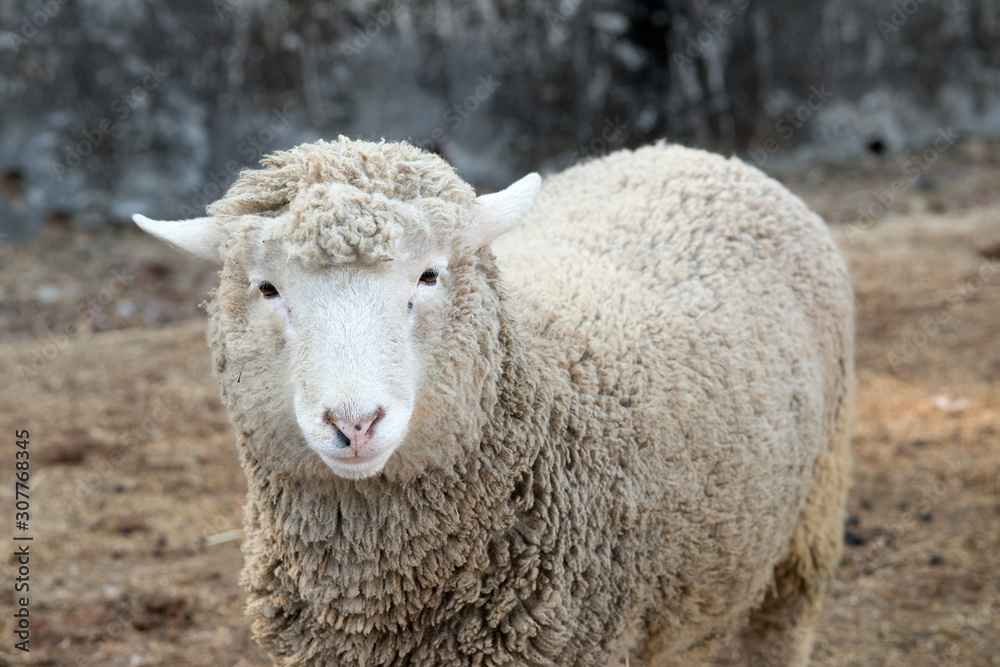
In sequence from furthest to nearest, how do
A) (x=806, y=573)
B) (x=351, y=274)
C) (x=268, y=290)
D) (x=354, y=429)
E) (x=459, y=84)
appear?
1. (x=459, y=84)
2. (x=806, y=573)
3. (x=268, y=290)
4. (x=351, y=274)
5. (x=354, y=429)

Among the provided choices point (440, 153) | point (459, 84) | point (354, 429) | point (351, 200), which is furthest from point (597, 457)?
point (459, 84)

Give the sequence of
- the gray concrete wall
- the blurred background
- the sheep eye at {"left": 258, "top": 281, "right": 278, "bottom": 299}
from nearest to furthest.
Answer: the sheep eye at {"left": 258, "top": 281, "right": 278, "bottom": 299} < the blurred background < the gray concrete wall

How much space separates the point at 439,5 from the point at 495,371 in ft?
23.4

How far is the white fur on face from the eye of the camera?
178 cm

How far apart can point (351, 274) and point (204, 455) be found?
11.2ft

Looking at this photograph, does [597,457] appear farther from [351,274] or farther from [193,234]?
[193,234]

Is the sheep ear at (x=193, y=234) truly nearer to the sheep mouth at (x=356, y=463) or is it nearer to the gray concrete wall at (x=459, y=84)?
the sheep mouth at (x=356, y=463)

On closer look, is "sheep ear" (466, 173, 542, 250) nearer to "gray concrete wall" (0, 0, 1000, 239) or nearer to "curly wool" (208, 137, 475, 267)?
"curly wool" (208, 137, 475, 267)

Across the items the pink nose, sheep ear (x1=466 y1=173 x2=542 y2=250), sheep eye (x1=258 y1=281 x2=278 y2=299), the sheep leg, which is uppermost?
sheep ear (x1=466 y1=173 x2=542 y2=250)

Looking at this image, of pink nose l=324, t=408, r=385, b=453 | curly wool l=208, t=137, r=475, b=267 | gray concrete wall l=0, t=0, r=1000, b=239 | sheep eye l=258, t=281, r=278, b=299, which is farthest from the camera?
gray concrete wall l=0, t=0, r=1000, b=239

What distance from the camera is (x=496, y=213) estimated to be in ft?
7.07

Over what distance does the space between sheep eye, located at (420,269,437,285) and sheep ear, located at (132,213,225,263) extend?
51 centimetres

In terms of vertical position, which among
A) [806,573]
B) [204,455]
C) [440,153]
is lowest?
[204,455]

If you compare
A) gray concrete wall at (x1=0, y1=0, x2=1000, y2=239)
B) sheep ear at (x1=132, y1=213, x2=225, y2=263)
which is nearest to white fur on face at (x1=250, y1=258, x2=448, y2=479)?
sheep ear at (x1=132, y1=213, x2=225, y2=263)
